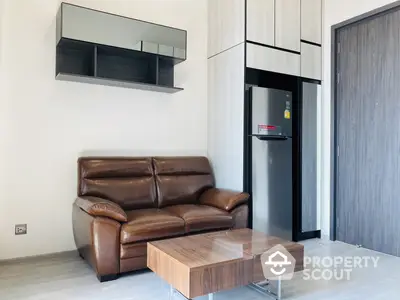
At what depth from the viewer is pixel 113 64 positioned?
3.48 m

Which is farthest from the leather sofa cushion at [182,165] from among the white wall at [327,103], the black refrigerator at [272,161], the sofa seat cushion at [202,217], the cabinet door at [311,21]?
the cabinet door at [311,21]

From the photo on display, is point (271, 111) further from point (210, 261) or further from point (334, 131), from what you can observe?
point (210, 261)

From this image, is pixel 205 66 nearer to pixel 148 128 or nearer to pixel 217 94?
pixel 217 94

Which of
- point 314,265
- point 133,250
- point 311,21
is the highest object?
point 311,21

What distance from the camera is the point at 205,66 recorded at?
13.5ft

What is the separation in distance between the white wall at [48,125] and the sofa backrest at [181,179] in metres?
0.31

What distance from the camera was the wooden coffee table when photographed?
1896 mm

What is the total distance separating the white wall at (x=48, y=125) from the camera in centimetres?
302

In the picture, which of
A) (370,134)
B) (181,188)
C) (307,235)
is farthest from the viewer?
(307,235)

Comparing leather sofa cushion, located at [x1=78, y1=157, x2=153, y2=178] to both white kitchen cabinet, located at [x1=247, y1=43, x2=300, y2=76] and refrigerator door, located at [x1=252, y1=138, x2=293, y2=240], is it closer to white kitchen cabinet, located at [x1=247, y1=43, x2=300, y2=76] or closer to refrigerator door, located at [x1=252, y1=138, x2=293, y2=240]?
refrigerator door, located at [x1=252, y1=138, x2=293, y2=240]

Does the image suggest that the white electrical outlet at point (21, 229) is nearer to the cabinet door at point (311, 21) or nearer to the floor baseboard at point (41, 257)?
the floor baseboard at point (41, 257)

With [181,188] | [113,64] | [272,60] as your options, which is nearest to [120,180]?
[181,188]

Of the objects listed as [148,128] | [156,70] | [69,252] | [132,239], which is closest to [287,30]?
[156,70]

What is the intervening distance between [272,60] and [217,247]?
88.6 inches
